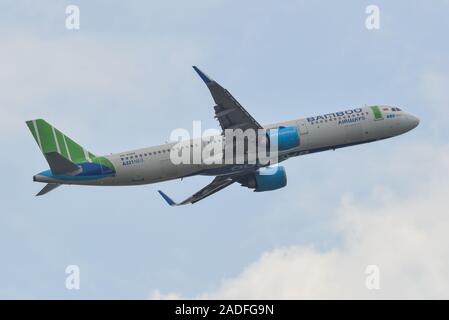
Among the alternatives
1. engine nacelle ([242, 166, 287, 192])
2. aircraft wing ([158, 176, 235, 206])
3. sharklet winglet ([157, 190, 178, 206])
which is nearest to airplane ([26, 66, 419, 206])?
engine nacelle ([242, 166, 287, 192])

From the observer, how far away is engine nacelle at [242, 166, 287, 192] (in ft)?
275

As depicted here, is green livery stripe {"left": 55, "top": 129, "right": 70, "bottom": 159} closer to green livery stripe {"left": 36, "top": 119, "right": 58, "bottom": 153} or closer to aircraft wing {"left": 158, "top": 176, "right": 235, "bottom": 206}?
green livery stripe {"left": 36, "top": 119, "right": 58, "bottom": 153}

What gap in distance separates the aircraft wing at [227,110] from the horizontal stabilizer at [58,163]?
13601 millimetres

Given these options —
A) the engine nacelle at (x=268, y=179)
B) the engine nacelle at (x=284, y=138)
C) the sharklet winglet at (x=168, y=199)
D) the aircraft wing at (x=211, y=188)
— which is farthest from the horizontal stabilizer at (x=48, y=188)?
the engine nacelle at (x=268, y=179)

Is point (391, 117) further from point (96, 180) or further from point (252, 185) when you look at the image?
point (96, 180)

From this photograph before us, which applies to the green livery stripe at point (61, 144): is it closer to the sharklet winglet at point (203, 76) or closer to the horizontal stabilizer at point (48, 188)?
the horizontal stabilizer at point (48, 188)

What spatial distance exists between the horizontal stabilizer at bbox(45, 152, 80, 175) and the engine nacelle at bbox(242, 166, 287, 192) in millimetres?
19014

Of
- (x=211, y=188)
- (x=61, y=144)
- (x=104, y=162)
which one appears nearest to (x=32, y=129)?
(x=61, y=144)

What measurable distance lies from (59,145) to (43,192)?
182 inches

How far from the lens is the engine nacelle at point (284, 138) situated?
3034 inches

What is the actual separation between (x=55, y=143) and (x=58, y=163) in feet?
11.6

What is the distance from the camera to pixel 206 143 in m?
77.8
